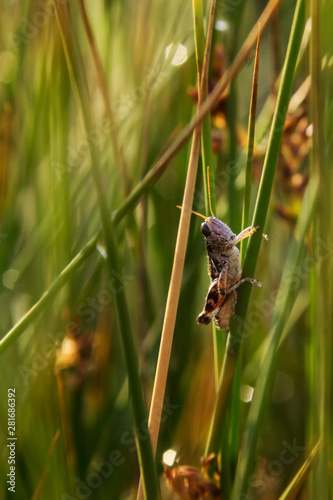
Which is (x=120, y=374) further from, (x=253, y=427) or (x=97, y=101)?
(x=97, y=101)

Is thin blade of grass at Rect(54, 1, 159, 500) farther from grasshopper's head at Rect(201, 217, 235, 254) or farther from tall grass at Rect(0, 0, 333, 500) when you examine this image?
grasshopper's head at Rect(201, 217, 235, 254)

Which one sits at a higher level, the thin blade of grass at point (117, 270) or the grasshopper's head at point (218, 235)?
the grasshopper's head at point (218, 235)

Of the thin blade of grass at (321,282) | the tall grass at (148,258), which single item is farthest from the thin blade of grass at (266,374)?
the thin blade of grass at (321,282)

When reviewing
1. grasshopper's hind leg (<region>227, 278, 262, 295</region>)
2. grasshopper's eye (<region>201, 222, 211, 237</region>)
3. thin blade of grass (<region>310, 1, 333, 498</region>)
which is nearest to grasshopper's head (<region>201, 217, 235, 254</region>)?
grasshopper's eye (<region>201, 222, 211, 237</region>)

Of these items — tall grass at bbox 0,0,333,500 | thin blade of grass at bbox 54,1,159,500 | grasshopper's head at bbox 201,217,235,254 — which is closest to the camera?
thin blade of grass at bbox 54,1,159,500

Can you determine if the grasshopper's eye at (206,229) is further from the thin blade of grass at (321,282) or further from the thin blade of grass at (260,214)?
the thin blade of grass at (321,282)

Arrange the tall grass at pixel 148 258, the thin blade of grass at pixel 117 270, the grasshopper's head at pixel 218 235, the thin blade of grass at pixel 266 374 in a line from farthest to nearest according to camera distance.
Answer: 1. the grasshopper's head at pixel 218 235
2. the tall grass at pixel 148 258
3. the thin blade of grass at pixel 266 374
4. the thin blade of grass at pixel 117 270

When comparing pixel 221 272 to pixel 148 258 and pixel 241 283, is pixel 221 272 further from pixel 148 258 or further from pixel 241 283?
pixel 148 258
